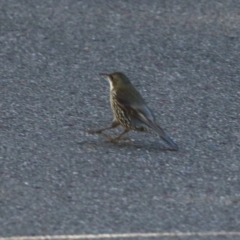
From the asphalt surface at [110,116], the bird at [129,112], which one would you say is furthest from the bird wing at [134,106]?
the asphalt surface at [110,116]

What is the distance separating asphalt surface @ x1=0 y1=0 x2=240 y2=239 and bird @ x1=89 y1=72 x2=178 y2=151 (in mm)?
172

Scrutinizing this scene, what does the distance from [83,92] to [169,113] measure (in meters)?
0.89

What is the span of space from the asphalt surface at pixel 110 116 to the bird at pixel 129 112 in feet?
0.56

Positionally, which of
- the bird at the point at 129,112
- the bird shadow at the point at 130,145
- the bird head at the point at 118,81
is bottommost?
the bird shadow at the point at 130,145

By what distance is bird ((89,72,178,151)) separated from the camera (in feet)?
24.5

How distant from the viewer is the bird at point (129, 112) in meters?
7.46

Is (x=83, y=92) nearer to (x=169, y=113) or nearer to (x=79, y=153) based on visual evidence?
(x=169, y=113)

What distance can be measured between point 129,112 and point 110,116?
2.84 feet

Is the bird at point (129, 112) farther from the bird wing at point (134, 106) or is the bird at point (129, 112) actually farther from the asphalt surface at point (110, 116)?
the asphalt surface at point (110, 116)

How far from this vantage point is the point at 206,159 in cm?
747

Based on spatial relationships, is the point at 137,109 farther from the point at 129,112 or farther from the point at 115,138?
the point at 115,138

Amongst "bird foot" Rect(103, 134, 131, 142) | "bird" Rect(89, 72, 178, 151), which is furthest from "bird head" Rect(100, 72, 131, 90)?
"bird foot" Rect(103, 134, 131, 142)

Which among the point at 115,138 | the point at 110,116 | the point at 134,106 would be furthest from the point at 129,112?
the point at 110,116

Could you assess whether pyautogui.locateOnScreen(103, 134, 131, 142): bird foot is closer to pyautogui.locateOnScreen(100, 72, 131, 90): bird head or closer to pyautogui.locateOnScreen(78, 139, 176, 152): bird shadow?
pyautogui.locateOnScreen(78, 139, 176, 152): bird shadow
